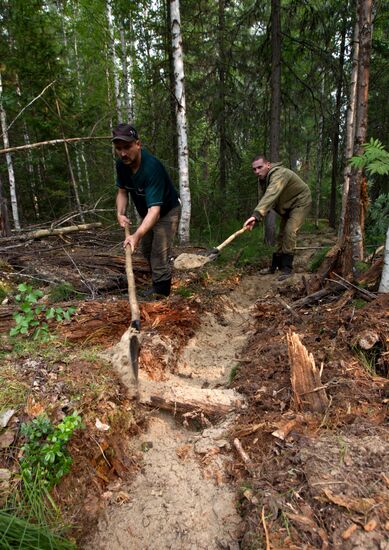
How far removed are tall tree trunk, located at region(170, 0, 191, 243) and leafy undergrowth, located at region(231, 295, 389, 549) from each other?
512 centimetres

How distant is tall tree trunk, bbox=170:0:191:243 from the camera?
718 cm

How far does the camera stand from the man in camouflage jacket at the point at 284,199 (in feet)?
17.7

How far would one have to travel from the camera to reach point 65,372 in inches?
102

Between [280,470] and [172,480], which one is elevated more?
[280,470]

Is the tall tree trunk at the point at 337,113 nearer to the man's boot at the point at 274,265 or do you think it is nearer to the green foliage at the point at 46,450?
the man's boot at the point at 274,265

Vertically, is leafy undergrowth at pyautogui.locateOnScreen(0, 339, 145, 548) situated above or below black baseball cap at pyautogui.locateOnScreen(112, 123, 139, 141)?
below

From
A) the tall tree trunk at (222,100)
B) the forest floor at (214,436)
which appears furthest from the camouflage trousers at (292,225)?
the tall tree trunk at (222,100)

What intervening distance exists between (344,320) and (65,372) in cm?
254

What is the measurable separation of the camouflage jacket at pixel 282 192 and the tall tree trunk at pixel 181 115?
256 centimetres

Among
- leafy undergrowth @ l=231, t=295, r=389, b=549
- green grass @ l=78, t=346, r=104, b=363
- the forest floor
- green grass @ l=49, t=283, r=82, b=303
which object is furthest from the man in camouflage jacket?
green grass @ l=78, t=346, r=104, b=363

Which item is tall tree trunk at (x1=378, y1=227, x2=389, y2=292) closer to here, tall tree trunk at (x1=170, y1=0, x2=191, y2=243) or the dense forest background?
tall tree trunk at (x1=170, y1=0, x2=191, y2=243)

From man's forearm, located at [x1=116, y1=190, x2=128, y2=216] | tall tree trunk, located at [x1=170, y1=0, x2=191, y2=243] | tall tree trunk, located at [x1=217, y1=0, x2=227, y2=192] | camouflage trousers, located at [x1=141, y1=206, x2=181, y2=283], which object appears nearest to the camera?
camouflage trousers, located at [x1=141, y1=206, x2=181, y2=283]

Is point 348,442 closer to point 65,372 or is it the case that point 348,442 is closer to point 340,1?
point 65,372

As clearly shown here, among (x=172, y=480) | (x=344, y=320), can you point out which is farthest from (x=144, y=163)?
(x=172, y=480)
